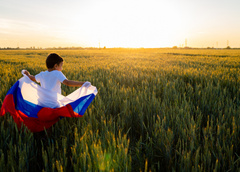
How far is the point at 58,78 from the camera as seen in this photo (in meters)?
1.79

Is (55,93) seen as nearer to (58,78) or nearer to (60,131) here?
(58,78)

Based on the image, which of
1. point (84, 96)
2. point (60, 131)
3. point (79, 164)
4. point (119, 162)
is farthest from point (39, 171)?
point (84, 96)

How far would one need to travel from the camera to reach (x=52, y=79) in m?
1.83

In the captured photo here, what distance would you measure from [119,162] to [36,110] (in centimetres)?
116

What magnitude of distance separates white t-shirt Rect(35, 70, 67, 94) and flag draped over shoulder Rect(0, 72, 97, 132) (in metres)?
0.12

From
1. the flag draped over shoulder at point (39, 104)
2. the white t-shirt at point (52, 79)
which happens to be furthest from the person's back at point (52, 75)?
the flag draped over shoulder at point (39, 104)

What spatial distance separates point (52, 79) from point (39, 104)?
0.32 m

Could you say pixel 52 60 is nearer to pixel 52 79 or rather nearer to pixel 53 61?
pixel 53 61

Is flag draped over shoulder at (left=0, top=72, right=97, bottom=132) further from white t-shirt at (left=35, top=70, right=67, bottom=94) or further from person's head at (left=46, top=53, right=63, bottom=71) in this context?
person's head at (left=46, top=53, right=63, bottom=71)

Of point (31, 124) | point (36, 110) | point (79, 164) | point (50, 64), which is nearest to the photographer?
point (79, 164)

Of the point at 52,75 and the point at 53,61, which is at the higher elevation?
the point at 53,61

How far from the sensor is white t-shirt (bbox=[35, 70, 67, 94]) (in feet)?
5.86

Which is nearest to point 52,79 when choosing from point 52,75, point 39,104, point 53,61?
point 52,75

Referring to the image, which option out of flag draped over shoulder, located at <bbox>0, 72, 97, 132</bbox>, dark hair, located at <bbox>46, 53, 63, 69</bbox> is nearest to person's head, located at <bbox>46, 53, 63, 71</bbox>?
dark hair, located at <bbox>46, 53, 63, 69</bbox>
